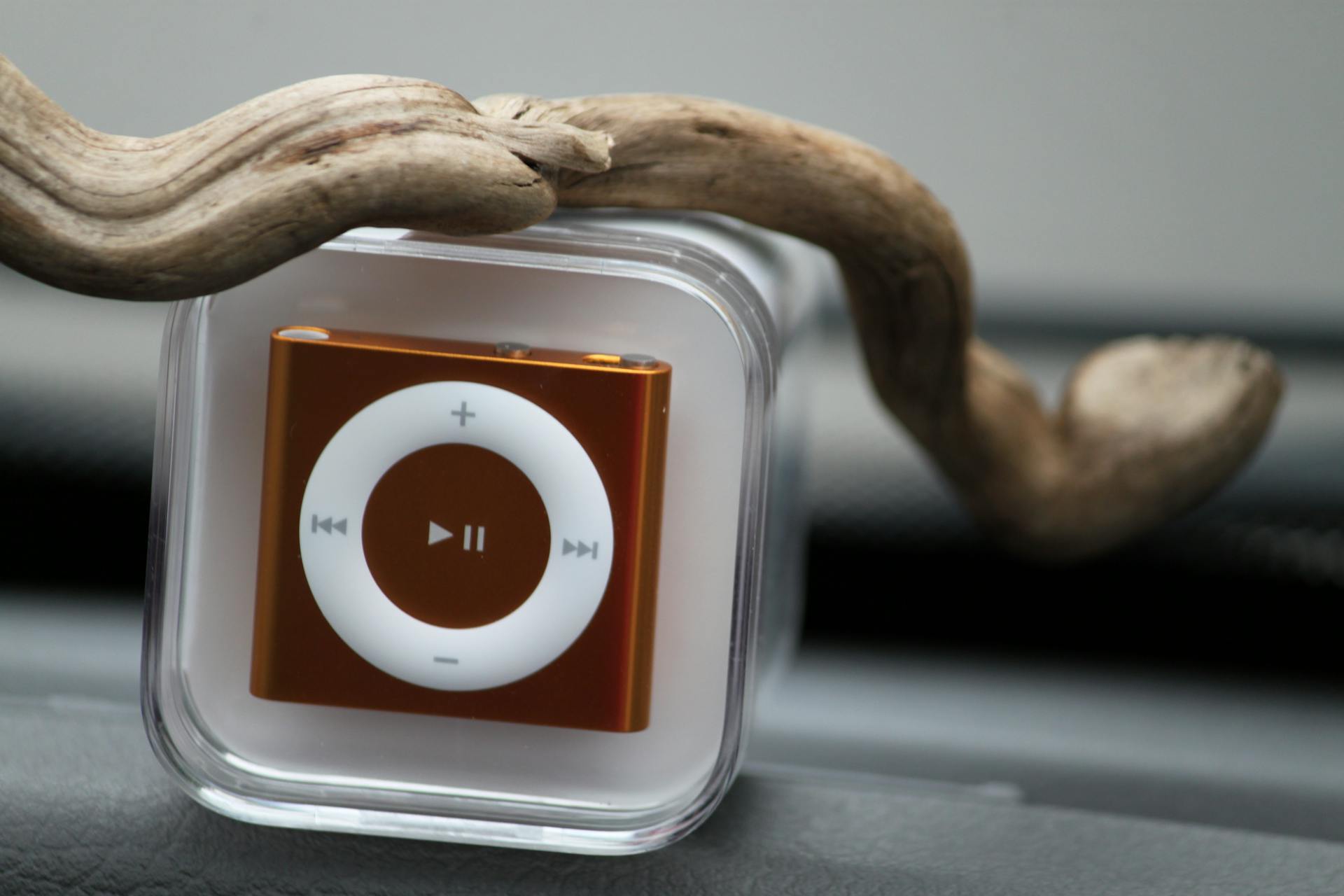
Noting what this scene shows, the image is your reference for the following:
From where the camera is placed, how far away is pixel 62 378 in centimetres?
88

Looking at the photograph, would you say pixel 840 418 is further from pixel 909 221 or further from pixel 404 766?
pixel 404 766

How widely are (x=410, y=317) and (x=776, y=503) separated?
229 mm

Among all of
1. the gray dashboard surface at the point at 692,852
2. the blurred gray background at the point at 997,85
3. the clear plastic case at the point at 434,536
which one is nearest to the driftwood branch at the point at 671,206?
the clear plastic case at the point at 434,536

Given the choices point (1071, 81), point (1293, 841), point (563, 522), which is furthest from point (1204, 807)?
point (1071, 81)

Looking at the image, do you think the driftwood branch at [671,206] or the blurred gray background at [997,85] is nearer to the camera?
the driftwood branch at [671,206]

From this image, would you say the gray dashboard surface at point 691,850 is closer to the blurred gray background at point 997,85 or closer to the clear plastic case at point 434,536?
the clear plastic case at point 434,536

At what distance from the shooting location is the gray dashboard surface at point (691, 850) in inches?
14.9

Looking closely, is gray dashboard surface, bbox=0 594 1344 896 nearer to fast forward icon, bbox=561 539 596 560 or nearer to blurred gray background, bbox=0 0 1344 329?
fast forward icon, bbox=561 539 596 560

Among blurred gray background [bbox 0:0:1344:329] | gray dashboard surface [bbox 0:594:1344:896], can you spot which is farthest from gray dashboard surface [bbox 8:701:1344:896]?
blurred gray background [bbox 0:0:1344:329]

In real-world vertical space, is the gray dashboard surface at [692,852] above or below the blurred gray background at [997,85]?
below

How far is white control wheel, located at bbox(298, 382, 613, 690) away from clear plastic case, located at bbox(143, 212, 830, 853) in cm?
2

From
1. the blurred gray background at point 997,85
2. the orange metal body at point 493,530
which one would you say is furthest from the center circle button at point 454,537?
the blurred gray background at point 997,85

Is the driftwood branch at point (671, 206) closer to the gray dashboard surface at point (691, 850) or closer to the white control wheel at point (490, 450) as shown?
the white control wheel at point (490, 450)

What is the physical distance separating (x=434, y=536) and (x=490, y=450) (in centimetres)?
4
